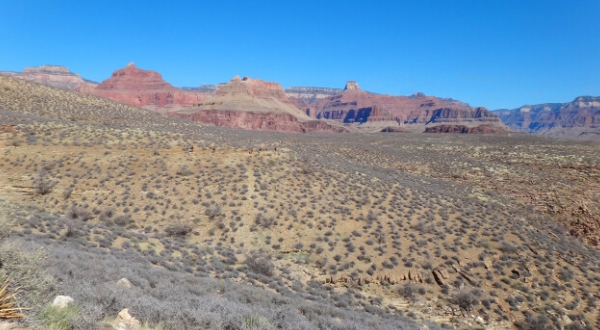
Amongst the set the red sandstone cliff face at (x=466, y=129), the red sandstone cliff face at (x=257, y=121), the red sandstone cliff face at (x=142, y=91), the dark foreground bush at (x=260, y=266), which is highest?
the red sandstone cliff face at (x=142, y=91)

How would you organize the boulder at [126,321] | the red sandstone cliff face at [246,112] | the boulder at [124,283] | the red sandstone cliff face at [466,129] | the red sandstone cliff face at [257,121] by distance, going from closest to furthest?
the boulder at [126,321], the boulder at [124,283], the red sandstone cliff face at [257,121], the red sandstone cliff face at [466,129], the red sandstone cliff face at [246,112]

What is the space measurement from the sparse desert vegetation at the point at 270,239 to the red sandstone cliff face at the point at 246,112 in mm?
102060

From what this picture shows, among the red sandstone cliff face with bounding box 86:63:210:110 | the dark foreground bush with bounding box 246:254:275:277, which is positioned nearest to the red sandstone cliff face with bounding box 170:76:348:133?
the red sandstone cliff face with bounding box 86:63:210:110

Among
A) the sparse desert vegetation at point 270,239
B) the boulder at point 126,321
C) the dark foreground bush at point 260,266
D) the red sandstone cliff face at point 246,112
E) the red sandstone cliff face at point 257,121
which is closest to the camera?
the boulder at point 126,321

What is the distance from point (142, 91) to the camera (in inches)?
6708

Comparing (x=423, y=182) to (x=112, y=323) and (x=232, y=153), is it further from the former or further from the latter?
(x=112, y=323)

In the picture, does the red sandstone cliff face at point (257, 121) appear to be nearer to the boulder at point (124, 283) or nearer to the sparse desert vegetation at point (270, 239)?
the sparse desert vegetation at point (270, 239)

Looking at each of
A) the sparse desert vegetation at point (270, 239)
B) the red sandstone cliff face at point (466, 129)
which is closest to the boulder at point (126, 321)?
the sparse desert vegetation at point (270, 239)

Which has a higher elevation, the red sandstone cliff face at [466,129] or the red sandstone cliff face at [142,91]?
the red sandstone cliff face at [142,91]

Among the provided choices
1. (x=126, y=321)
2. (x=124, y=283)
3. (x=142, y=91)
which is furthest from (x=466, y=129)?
(x=142, y=91)

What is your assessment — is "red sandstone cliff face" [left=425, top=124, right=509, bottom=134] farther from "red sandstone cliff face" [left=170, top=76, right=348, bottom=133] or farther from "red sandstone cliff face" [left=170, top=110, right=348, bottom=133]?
"red sandstone cliff face" [left=170, top=76, right=348, bottom=133]

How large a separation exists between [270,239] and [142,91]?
6990 inches

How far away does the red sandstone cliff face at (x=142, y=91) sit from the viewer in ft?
529

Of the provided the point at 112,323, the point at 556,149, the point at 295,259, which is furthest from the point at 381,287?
the point at 556,149
